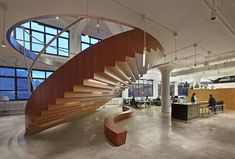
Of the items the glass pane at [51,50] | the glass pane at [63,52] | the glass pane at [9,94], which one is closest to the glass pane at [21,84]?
the glass pane at [9,94]

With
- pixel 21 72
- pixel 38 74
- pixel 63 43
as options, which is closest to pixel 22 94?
pixel 21 72

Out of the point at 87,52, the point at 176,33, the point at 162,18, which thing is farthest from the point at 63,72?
the point at 176,33

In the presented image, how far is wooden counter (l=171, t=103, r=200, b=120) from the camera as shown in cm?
834

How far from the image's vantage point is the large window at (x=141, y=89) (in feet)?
58.7

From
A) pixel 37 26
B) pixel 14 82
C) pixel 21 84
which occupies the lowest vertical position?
pixel 21 84

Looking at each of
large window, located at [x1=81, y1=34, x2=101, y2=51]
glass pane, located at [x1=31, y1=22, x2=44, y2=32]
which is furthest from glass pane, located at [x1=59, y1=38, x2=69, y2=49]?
glass pane, located at [x1=31, y1=22, x2=44, y2=32]

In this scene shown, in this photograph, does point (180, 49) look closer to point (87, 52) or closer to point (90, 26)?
point (87, 52)

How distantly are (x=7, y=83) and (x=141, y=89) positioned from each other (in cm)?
1365

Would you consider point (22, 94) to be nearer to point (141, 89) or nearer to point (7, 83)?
point (7, 83)

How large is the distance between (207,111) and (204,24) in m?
8.22

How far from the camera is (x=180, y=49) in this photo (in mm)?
6918

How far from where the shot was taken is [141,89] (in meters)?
18.5

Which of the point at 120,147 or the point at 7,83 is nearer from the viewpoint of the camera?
the point at 120,147

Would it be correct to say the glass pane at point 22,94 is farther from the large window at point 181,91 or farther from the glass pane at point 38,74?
the large window at point 181,91
